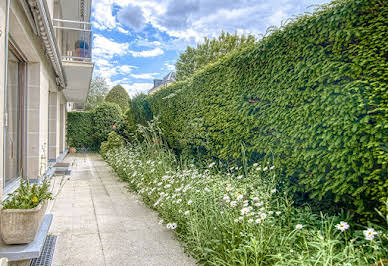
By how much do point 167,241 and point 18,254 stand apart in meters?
1.48

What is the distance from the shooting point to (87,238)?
321 centimetres

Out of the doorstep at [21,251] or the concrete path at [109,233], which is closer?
the doorstep at [21,251]

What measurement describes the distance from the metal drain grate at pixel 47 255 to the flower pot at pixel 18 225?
33 centimetres

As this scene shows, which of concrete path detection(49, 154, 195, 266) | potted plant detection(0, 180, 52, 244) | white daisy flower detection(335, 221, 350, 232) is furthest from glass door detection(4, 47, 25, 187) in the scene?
white daisy flower detection(335, 221, 350, 232)

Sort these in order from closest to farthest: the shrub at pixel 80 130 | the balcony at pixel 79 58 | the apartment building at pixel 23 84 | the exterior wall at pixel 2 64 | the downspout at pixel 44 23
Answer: the exterior wall at pixel 2 64 → the apartment building at pixel 23 84 → the downspout at pixel 44 23 → the balcony at pixel 79 58 → the shrub at pixel 80 130

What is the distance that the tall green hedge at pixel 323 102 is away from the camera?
231 centimetres

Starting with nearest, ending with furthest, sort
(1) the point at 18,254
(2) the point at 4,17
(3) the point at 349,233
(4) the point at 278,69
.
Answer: (1) the point at 18,254 → (3) the point at 349,233 → (2) the point at 4,17 → (4) the point at 278,69

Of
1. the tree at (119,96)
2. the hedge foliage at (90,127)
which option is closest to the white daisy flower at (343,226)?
the hedge foliage at (90,127)

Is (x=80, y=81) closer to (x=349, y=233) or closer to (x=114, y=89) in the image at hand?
(x=349, y=233)

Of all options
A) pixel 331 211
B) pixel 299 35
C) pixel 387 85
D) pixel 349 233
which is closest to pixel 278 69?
pixel 299 35

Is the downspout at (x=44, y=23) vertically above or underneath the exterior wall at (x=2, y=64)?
above

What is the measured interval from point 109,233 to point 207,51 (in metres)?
22.7

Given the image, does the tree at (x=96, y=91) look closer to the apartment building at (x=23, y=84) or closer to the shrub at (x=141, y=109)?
→ the shrub at (x=141, y=109)

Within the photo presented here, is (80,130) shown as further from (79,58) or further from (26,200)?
(26,200)
